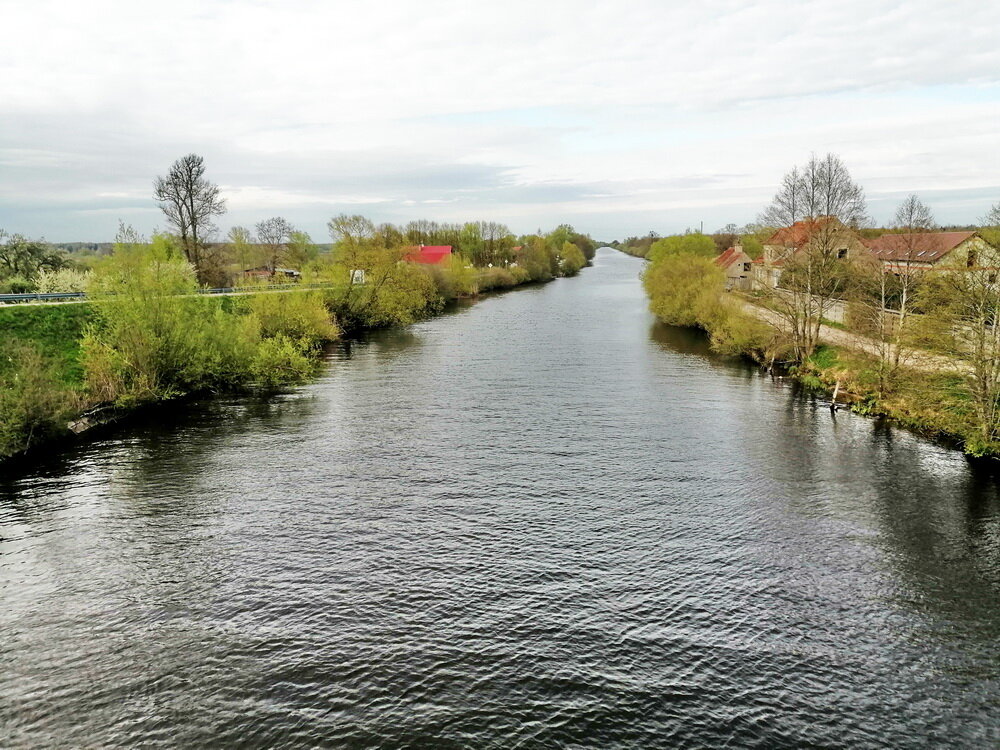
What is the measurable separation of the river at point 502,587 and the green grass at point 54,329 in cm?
793

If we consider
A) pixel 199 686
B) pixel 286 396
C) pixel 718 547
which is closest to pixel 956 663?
pixel 718 547

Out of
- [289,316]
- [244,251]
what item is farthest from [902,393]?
[244,251]

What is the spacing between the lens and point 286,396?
38.2 m

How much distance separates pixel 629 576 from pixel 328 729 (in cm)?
865

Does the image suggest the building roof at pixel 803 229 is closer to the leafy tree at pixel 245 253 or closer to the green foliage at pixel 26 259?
the green foliage at pixel 26 259

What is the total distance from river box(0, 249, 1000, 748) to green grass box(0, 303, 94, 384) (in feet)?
26.0

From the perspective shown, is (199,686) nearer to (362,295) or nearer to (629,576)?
(629,576)

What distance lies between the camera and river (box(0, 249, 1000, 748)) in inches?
511

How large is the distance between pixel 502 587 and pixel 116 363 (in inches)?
1040

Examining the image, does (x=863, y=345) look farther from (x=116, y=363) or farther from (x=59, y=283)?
(x=59, y=283)

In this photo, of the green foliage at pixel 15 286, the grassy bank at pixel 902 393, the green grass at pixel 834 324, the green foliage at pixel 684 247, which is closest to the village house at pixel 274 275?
the green foliage at pixel 15 286

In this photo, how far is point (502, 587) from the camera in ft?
57.0

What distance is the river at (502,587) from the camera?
42.6 ft

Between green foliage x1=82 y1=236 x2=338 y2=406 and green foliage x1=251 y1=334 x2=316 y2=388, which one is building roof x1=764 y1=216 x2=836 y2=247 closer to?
green foliage x1=251 y1=334 x2=316 y2=388
